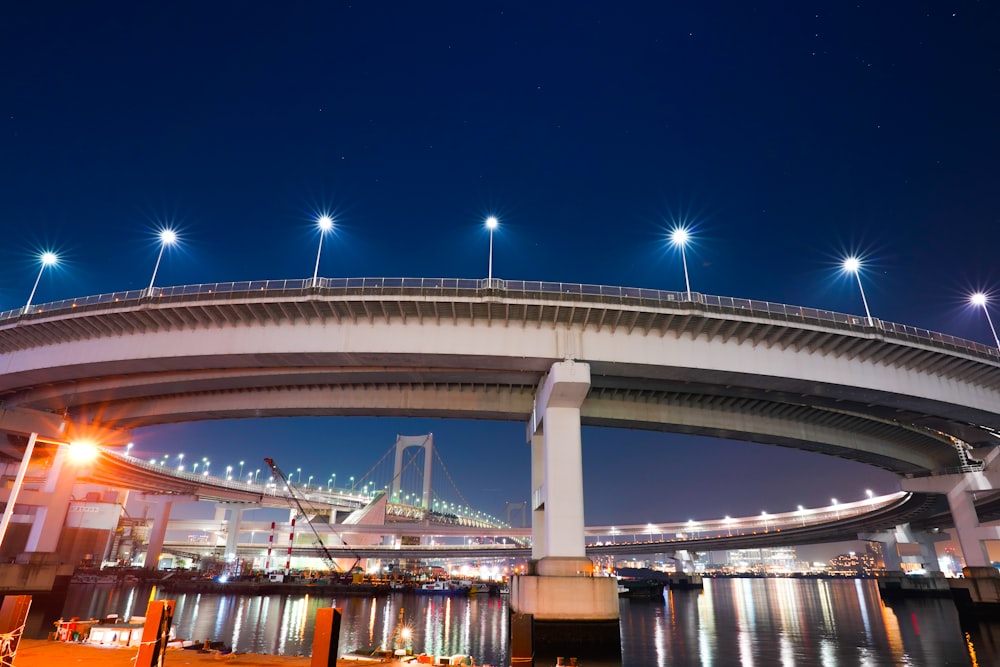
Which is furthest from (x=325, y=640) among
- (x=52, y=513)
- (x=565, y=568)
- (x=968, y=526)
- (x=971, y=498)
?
(x=968, y=526)

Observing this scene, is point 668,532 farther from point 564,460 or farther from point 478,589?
point 564,460

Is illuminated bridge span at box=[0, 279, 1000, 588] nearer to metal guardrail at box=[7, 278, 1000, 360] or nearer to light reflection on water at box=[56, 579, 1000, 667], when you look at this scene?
metal guardrail at box=[7, 278, 1000, 360]

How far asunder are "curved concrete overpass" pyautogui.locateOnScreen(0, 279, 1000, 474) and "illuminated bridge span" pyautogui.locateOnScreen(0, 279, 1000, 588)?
0.10 m

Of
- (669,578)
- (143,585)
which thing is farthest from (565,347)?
(669,578)

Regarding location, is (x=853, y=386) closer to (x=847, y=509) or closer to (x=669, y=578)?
(x=847, y=509)

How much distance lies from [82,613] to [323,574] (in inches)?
2259

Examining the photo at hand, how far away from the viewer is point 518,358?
29188 millimetres

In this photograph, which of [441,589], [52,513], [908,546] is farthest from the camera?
[908,546]

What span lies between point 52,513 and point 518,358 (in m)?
45.5

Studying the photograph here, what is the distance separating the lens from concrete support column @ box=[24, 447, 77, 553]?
1796 inches

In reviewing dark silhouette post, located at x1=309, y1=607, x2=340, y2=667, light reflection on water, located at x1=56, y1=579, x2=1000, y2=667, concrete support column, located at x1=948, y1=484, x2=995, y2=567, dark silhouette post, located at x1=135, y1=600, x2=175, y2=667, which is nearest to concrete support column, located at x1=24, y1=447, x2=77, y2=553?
light reflection on water, located at x1=56, y1=579, x2=1000, y2=667

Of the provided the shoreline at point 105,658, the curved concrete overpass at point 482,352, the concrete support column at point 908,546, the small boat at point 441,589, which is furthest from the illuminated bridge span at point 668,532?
the shoreline at point 105,658

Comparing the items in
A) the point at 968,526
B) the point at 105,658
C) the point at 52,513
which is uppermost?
the point at 968,526

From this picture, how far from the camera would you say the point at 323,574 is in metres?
94.6
